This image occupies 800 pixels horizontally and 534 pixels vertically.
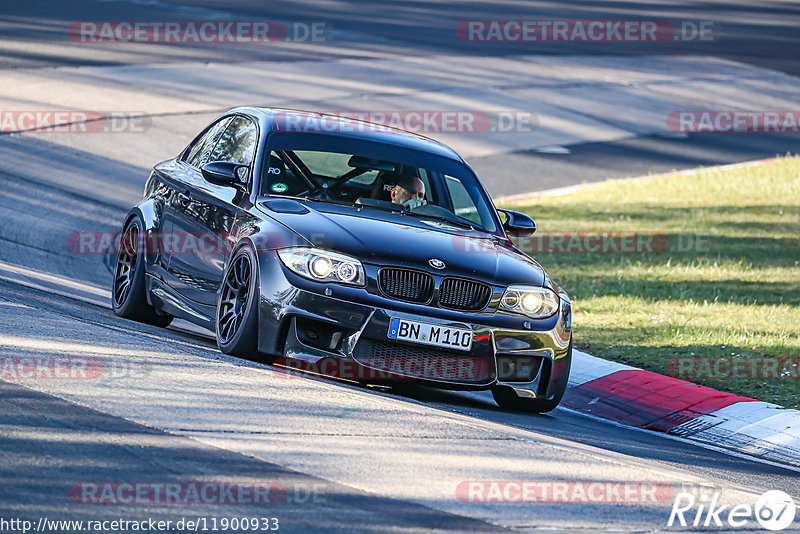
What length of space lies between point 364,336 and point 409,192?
1.79m

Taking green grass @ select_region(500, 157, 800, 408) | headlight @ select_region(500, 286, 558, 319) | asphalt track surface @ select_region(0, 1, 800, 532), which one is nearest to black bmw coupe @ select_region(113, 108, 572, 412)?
headlight @ select_region(500, 286, 558, 319)

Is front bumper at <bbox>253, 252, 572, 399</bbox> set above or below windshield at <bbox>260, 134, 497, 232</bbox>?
below

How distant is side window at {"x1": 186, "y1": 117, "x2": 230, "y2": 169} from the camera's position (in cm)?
1007

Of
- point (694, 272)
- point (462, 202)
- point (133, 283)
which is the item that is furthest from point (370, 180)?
point (694, 272)

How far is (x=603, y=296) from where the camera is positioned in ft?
43.8

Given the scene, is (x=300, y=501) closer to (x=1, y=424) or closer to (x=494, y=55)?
(x=1, y=424)

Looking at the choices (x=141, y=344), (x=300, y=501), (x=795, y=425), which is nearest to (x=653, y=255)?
(x=795, y=425)

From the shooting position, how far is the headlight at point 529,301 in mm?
8195

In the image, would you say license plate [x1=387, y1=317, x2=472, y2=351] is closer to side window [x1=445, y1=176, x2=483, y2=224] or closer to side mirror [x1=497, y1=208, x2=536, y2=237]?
side window [x1=445, y1=176, x2=483, y2=224]

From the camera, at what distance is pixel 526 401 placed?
858 centimetres

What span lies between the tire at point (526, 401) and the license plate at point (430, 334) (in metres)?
0.64

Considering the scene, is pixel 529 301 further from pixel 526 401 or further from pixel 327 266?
pixel 327 266

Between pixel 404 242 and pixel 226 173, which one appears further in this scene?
pixel 226 173

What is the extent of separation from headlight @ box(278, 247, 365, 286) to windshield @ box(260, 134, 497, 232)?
101 cm
